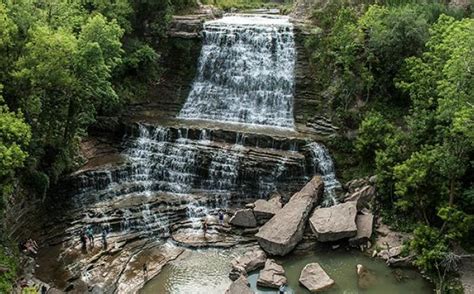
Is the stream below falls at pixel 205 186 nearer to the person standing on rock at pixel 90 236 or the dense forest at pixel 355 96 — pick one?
the person standing on rock at pixel 90 236

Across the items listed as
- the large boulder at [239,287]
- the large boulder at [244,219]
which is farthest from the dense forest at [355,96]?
the large boulder at [239,287]

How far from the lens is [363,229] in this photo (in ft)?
81.7

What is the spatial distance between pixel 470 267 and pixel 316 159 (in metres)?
10.5

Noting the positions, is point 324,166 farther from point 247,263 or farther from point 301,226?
point 247,263

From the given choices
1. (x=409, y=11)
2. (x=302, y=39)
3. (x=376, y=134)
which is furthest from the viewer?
(x=302, y=39)

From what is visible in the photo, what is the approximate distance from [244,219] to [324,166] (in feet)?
21.2

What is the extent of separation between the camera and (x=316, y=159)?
29219 millimetres

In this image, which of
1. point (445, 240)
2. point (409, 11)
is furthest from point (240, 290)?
point (409, 11)

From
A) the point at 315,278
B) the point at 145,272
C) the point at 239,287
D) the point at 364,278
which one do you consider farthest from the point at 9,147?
the point at 364,278

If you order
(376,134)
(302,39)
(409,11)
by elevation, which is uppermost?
(409,11)

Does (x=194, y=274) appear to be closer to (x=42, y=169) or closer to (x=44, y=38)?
(x=42, y=169)

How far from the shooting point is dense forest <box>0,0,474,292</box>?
853 inches

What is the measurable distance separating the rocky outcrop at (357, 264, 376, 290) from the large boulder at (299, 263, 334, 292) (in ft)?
4.67

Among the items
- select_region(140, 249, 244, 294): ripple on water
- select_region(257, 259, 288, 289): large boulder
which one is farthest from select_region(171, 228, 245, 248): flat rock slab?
Result: select_region(257, 259, 288, 289): large boulder
